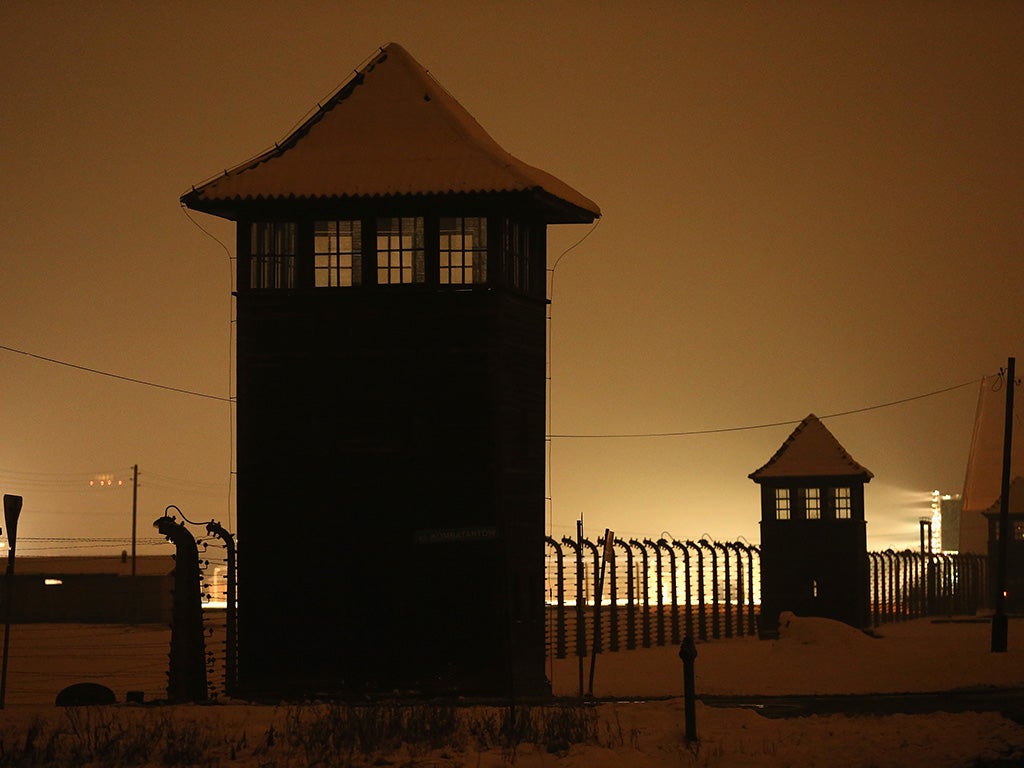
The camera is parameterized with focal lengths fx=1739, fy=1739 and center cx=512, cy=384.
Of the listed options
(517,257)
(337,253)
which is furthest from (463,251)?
(337,253)

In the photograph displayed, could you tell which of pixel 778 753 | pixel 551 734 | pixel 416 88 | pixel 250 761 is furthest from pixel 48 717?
pixel 416 88

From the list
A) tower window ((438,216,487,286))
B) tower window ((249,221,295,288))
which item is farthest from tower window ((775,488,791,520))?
tower window ((249,221,295,288))

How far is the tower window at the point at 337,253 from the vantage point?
2706cm

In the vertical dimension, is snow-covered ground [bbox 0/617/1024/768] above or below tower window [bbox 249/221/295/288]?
below

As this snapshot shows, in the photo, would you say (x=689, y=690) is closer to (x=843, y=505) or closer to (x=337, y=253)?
(x=337, y=253)

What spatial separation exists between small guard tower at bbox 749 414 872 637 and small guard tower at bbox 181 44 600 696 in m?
23.9

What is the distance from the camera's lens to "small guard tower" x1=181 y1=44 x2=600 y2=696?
2652cm

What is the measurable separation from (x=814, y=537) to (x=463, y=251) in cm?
2590

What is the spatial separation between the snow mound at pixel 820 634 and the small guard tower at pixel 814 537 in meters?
10.6

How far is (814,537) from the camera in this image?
5012 cm

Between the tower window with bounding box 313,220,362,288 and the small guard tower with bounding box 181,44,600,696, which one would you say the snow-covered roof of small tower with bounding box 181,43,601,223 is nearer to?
the small guard tower with bounding box 181,44,600,696

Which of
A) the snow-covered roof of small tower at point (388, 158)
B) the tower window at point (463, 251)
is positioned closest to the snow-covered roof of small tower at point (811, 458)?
the snow-covered roof of small tower at point (388, 158)

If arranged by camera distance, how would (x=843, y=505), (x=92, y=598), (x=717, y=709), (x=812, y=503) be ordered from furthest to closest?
(x=92, y=598)
(x=812, y=503)
(x=843, y=505)
(x=717, y=709)

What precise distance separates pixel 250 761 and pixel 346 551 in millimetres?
9768
